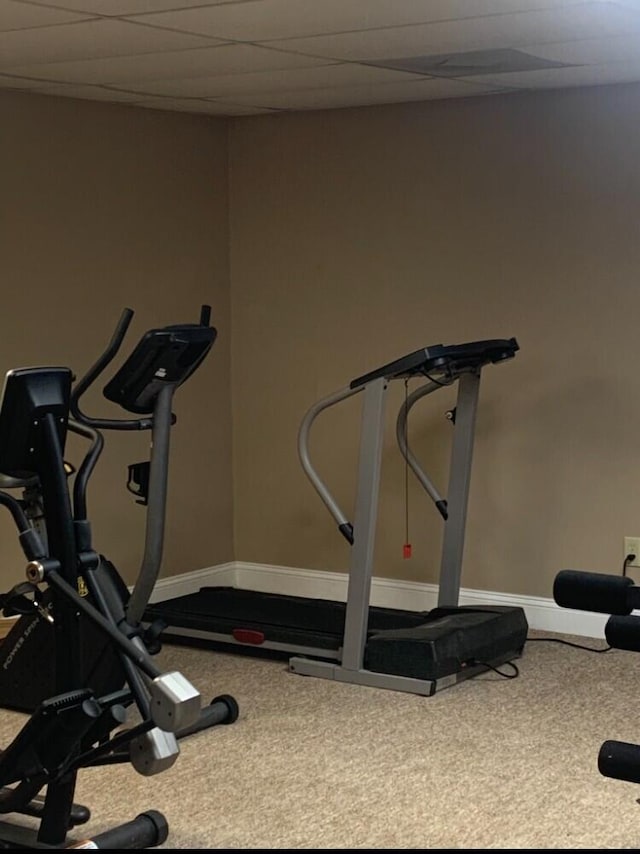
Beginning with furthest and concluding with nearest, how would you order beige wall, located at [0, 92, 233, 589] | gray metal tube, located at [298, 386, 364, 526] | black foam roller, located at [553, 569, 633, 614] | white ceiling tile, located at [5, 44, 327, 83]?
beige wall, located at [0, 92, 233, 589] → gray metal tube, located at [298, 386, 364, 526] → white ceiling tile, located at [5, 44, 327, 83] → black foam roller, located at [553, 569, 633, 614]

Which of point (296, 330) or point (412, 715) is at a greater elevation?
point (296, 330)

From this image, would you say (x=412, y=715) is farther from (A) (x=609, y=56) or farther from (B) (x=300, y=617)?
(A) (x=609, y=56)

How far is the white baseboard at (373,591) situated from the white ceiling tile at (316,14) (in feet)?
7.54

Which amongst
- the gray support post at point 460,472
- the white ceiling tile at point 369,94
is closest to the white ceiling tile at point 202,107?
the white ceiling tile at point 369,94

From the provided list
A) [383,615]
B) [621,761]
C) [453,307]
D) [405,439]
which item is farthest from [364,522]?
[621,761]

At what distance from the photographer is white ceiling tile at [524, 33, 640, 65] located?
12.4 ft

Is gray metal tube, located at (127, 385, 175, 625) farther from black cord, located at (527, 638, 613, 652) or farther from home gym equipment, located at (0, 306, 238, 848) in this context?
black cord, located at (527, 638, 613, 652)

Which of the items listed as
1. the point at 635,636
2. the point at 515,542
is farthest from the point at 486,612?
the point at 635,636

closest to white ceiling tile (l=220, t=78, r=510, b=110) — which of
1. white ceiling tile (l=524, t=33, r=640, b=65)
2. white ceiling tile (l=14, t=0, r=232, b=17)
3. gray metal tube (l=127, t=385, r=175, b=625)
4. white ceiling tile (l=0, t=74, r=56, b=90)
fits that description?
white ceiling tile (l=524, t=33, r=640, b=65)

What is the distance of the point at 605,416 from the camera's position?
4.79 m

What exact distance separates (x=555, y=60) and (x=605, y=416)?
137 centimetres

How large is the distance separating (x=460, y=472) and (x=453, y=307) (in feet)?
2.51

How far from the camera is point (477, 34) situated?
12.0ft

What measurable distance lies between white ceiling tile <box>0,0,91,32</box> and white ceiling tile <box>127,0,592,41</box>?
8.5 inches
